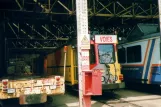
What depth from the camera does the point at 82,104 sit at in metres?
8.41

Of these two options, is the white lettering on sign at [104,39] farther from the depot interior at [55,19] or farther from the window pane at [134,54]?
the window pane at [134,54]

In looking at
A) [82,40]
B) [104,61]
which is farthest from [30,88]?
[104,61]

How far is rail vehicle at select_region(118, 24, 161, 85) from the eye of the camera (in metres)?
12.6

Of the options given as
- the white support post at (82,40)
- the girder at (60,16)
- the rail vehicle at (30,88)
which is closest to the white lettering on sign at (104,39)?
the girder at (60,16)

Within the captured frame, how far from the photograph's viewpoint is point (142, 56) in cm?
1384

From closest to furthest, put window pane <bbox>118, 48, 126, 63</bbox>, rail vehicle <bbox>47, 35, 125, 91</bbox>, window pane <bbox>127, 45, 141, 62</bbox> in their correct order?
1. rail vehicle <bbox>47, 35, 125, 91</bbox>
2. window pane <bbox>127, 45, 141, 62</bbox>
3. window pane <bbox>118, 48, 126, 63</bbox>

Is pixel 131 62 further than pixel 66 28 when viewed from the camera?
No

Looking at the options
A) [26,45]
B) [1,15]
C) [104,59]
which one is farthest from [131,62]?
[26,45]

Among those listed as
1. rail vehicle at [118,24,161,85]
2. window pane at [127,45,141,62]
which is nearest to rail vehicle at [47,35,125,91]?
rail vehicle at [118,24,161,85]

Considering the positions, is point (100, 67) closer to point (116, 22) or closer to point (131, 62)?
point (131, 62)

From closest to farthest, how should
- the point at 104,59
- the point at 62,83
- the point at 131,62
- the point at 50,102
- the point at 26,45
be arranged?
the point at 62,83 < the point at 50,102 < the point at 104,59 < the point at 131,62 < the point at 26,45

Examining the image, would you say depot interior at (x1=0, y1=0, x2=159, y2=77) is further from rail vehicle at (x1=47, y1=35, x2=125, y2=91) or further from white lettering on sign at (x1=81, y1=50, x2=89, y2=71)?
white lettering on sign at (x1=81, y1=50, x2=89, y2=71)

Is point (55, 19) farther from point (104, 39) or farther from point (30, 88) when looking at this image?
point (30, 88)

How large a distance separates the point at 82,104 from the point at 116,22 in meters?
12.0
